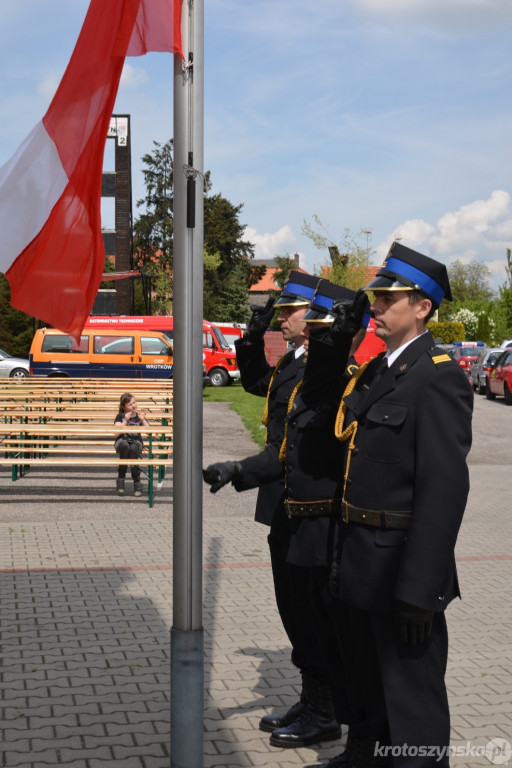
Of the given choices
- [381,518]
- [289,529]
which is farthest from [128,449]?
[381,518]

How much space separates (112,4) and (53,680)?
3.35 metres

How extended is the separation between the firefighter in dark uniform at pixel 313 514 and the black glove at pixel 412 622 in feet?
2.14

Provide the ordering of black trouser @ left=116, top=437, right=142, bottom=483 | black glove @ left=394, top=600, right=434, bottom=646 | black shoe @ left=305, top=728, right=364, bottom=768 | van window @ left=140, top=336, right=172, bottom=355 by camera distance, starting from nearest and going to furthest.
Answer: black glove @ left=394, top=600, right=434, bottom=646
black shoe @ left=305, top=728, right=364, bottom=768
black trouser @ left=116, top=437, right=142, bottom=483
van window @ left=140, top=336, right=172, bottom=355

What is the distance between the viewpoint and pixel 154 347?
1121 inches

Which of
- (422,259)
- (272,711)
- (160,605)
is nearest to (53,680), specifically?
(272,711)

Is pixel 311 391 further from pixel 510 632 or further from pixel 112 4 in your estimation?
pixel 510 632

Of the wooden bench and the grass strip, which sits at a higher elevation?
the wooden bench

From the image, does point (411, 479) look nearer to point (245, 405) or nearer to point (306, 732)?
point (306, 732)

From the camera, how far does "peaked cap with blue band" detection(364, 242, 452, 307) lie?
3.46m

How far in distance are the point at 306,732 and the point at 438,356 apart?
6.35 ft

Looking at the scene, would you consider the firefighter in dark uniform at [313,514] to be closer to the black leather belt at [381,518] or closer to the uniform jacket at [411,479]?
the uniform jacket at [411,479]

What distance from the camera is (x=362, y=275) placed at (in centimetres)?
4275

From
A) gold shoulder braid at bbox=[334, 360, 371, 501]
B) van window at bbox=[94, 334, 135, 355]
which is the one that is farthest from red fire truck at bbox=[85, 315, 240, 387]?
gold shoulder braid at bbox=[334, 360, 371, 501]

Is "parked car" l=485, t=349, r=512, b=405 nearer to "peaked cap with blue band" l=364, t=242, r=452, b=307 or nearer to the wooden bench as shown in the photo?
the wooden bench
